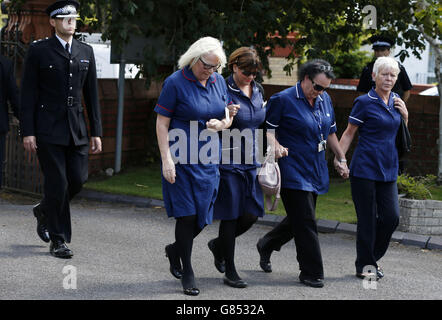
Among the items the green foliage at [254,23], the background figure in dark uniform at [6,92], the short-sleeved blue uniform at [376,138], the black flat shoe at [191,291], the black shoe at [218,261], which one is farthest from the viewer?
the green foliage at [254,23]

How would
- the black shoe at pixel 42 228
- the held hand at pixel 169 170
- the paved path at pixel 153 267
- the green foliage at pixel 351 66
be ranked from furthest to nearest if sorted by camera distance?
the green foliage at pixel 351 66 < the black shoe at pixel 42 228 < the paved path at pixel 153 267 < the held hand at pixel 169 170

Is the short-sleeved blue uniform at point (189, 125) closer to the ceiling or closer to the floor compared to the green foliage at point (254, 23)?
closer to the floor

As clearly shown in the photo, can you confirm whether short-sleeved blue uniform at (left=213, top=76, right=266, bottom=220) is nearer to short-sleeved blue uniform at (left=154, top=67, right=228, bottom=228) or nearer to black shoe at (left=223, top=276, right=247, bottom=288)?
short-sleeved blue uniform at (left=154, top=67, right=228, bottom=228)

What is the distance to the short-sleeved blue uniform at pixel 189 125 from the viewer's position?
607 cm

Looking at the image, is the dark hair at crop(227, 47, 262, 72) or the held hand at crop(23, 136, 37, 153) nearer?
the dark hair at crop(227, 47, 262, 72)

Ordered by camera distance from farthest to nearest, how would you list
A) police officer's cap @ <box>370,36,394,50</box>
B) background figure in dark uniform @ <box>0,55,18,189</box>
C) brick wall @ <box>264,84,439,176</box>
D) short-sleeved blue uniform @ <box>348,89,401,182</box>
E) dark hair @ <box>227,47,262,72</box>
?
brick wall @ <box>264,84,439,176</box> → police officer's cap @ <box>370,36,394,50</box> → background figure in dark uniform @ <box>0,55,18,189</box> → short-sleeved blue uniform @ <box>348,89,401,182</box> → dark hair @ <box>227,47,262,72</box>

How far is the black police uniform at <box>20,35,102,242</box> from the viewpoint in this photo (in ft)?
23.2

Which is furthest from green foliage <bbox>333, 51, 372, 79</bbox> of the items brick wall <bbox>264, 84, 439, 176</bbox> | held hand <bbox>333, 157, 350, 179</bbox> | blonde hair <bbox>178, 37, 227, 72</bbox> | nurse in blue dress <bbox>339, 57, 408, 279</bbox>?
blonde hair <bbox>178, 37, 227, 72</bbox>

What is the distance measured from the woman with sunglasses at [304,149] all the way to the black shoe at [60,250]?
1.97m

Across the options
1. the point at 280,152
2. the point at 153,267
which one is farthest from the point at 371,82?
the point at 153,267

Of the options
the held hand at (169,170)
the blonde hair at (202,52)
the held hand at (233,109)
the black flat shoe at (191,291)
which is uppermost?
the blonde hair at (202,52)

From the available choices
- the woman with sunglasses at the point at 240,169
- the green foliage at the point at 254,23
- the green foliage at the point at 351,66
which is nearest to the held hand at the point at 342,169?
the woman with sunglasses at the point at 240,169

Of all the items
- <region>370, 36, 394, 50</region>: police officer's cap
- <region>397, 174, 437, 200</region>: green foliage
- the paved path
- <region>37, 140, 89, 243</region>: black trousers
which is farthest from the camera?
<region>370, 36, 394, 50</region>: police officer's cap

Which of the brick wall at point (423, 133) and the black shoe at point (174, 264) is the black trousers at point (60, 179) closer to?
the black shoe at point (174, 264)
